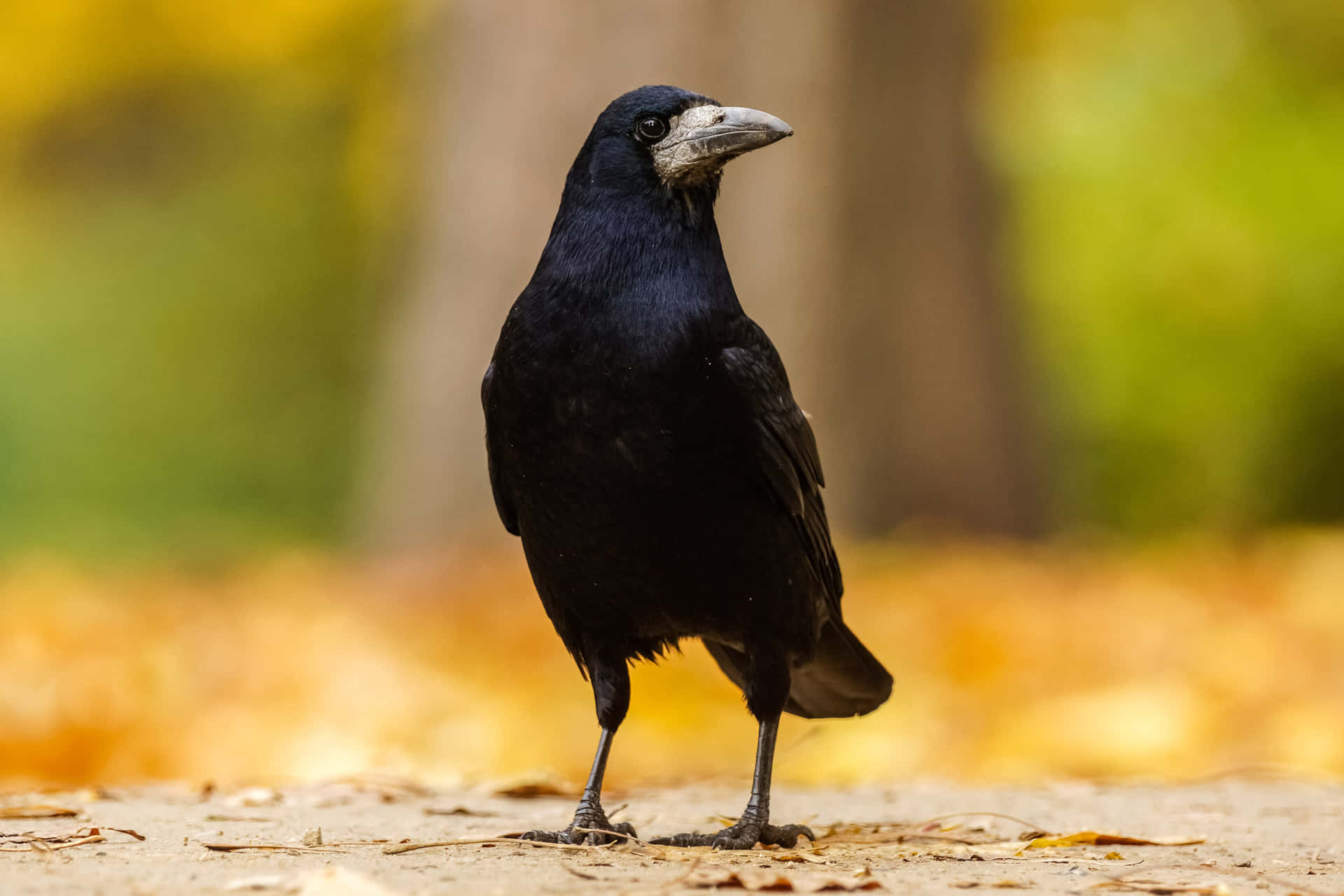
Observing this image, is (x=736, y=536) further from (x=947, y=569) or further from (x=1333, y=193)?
(x=1333, y=193)

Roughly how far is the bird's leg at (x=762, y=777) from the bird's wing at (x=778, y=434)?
0.91 ft

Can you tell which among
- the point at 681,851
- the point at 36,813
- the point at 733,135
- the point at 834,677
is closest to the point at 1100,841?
the point at 834,677

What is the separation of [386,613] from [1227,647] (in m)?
3.85

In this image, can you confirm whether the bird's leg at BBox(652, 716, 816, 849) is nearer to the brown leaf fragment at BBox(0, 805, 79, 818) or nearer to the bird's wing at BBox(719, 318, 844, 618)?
the bird's wing at BBox(719, 318, 844, 618)

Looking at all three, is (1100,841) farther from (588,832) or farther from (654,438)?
(654,438)

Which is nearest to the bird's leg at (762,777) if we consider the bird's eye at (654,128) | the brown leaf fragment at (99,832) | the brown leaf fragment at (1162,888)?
the brown leaf fragment at (1162,888)

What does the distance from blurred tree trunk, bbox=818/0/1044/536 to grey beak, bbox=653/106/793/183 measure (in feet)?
16.1

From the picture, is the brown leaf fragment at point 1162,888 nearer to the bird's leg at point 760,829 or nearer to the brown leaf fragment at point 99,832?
the bird's leg at point 760,829

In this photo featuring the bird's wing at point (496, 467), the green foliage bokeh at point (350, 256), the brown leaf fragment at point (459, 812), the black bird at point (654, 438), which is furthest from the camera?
the green foliage bokeh at point (350, 256)

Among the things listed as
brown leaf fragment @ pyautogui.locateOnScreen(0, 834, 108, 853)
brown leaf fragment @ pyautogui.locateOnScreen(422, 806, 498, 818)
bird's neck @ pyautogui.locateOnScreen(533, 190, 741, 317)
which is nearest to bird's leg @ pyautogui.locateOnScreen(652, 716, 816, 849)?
brown leaf fragment @ pyautogui.locateOnScreen(422, 806, 498, 818)

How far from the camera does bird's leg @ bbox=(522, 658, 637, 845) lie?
361 cm

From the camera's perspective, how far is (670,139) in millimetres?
3686

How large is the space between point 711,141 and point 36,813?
218cm

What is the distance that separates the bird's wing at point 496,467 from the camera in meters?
3.63
